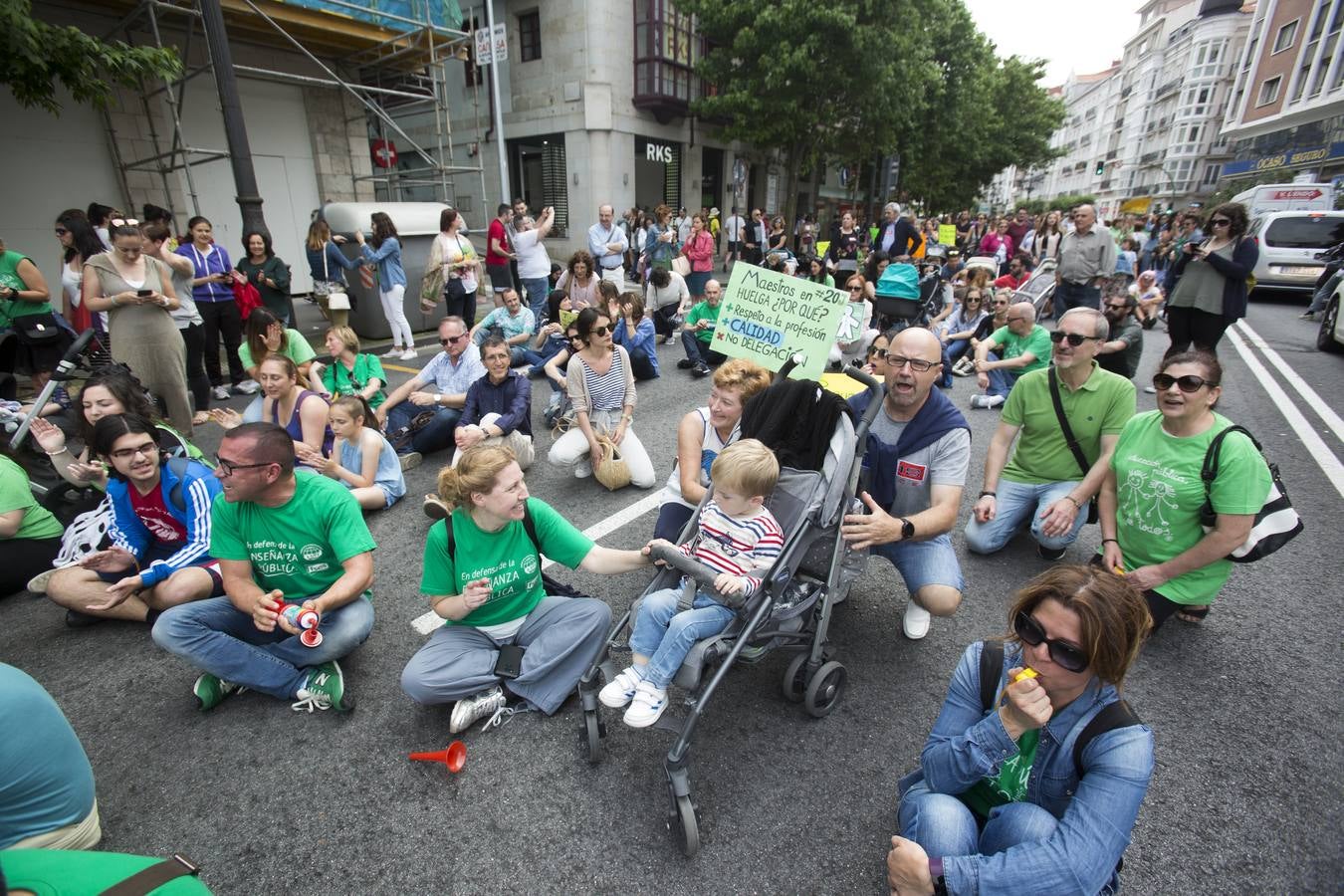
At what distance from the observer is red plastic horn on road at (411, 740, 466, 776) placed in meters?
2.58

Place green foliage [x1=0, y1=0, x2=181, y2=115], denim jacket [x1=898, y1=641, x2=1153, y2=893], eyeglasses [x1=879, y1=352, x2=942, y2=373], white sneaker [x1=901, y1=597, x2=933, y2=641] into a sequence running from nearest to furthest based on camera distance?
denim jacket [x1=898, y1=641, x2=1153, y2=893]
eyeglasses [x1=879, y1=352, x2=942, y2=373]
white sneaker [x1=901, y1=597, x2=933, y2=641]
green foliage [x1=0, y1=0, x2=181, y2=115]

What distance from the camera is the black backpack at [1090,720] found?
1.67m

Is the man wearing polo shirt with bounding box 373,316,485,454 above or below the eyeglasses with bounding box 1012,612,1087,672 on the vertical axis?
below

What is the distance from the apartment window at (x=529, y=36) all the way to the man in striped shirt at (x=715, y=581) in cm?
2293

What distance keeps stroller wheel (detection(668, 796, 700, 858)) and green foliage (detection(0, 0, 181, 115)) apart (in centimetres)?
858

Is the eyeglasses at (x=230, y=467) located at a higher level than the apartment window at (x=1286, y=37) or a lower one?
lower

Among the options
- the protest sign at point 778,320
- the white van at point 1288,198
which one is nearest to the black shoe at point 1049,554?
the protest sign at point 778,320

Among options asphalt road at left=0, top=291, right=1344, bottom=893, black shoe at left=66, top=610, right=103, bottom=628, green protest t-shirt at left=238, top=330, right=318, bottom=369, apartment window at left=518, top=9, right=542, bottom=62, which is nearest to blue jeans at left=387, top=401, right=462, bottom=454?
green protest t-shirt at left=238, top=330, right=318, bottom=369

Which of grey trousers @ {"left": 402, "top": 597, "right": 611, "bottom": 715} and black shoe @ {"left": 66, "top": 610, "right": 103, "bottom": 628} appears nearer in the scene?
grey trousers @ {"left": 402, "top": 597, "right": 611, "bottom": 715}

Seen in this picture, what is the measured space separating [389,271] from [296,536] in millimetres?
7066

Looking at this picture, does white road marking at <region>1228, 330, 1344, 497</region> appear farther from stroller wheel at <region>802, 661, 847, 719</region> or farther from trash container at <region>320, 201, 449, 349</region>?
trash container at <region>320, 201, 449, 349</region>

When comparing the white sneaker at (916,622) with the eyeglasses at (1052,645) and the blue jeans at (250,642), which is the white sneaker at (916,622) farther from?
the blue jeans at (250,642)

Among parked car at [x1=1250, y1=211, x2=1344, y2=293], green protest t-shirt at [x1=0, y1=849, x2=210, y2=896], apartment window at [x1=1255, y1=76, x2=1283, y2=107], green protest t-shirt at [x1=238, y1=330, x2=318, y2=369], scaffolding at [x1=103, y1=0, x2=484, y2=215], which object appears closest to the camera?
green protest t-shirt at [x1=0, y1=849, x2=210, y2=896]

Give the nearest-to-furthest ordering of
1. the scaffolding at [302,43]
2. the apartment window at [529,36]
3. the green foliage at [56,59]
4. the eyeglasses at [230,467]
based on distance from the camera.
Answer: the eyeglasses at [230,467] < the green foliage at [56,59] < the scaffolding at [302,43] < the apartment window at [529,36]
